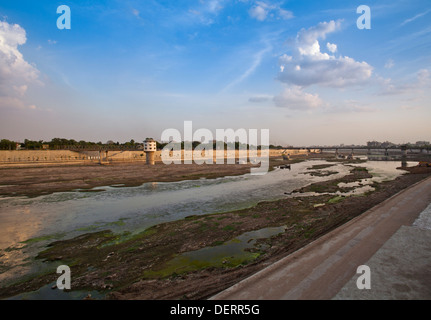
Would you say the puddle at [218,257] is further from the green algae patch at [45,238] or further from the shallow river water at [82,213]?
the green algae patch at [45,238]

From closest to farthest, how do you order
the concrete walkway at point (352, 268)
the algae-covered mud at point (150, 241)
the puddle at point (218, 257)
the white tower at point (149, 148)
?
the concrete walkway at point (352, 268) → the algae-covered mud at point (150, 241) → the puddle at point (218, 257) → the white tower at point (149, 148)

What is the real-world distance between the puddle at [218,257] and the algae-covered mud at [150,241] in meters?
0.05

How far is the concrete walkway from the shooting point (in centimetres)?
641

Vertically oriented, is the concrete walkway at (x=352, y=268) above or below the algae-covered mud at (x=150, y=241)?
above

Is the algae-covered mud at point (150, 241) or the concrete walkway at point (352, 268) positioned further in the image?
the algae-covered mud at point (150, 241)

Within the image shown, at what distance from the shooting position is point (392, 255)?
8805mm

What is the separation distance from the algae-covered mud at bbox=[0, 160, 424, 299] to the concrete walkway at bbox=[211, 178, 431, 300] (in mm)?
1277

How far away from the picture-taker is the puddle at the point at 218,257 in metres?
9.61

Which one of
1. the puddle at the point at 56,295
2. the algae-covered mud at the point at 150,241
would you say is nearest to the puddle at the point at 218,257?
the algae-covered mud at the point at 150,241

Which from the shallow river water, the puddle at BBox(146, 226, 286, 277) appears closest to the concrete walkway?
the puddle at BBox(146, 226, 286, 277)

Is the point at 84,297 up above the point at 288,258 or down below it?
below
